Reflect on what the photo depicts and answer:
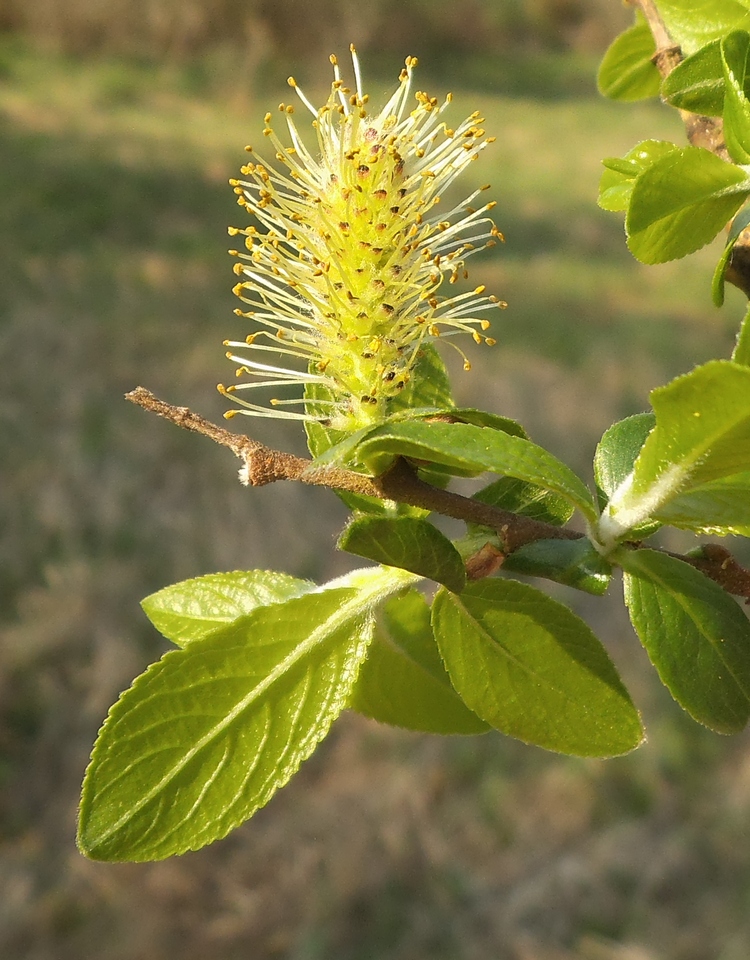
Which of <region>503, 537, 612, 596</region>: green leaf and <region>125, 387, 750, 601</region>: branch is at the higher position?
<region>125, 387, 750, 601</region>: branch

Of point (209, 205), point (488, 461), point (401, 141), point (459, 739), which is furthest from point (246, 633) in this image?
point (209, 205)

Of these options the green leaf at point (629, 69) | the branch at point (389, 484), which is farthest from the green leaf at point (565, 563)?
the green leaf at point (629, 69)

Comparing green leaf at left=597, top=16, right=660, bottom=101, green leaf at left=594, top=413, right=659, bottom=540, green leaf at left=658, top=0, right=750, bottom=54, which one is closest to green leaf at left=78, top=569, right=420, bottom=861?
green leaf at left=594, top=413, right=659, bottom=540

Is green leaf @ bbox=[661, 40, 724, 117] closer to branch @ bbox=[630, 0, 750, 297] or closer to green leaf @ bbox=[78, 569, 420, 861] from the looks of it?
branch @ bbox=[630, 0, 750, 297]

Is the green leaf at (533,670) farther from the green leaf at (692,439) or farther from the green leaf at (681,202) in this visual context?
the green leaf at (681,202)

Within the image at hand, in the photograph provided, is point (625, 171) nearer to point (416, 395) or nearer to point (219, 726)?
point (416, 395)
